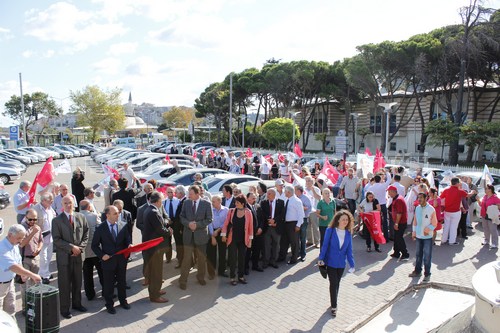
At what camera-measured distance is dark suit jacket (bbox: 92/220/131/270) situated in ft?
21.6

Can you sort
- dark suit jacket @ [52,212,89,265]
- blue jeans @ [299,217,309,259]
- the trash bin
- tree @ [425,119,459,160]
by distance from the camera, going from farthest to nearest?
tree @ [425,119,459,160]
blue jeans @ [299,217,309,259]
dark suit jacket @ [52,212,89,265]
the trash bin

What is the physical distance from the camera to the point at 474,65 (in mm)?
32406

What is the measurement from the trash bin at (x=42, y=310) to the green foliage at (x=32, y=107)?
7152 centimetres

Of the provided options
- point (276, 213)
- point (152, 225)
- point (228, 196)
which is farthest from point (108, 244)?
point (276, 213)

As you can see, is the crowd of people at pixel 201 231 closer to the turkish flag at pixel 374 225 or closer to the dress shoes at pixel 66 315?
the dress shoes at pixel 66 315

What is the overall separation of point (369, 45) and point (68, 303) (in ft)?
114

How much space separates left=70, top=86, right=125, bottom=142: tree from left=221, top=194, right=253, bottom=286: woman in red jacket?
190 ft

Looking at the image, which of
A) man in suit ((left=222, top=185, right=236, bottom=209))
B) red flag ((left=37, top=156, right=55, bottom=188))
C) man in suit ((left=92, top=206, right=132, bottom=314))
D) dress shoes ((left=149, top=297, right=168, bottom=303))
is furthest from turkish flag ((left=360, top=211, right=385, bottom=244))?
red flag ((left=37, top=156, right=55, bottom=188))

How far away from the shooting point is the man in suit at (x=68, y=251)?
6492mm

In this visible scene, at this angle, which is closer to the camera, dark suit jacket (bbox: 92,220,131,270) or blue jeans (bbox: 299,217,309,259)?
dark suit jacket (bbox: 92,220,131,270)

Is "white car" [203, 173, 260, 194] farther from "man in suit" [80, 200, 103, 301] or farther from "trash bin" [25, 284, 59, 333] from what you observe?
"trash bin" [25, 284, 59, 333]

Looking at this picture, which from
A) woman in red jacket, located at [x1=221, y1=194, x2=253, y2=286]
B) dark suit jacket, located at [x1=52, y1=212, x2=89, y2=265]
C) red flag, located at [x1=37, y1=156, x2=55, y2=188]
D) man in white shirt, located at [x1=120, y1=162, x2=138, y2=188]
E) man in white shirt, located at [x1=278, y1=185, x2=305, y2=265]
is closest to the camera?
dark suit jacket, located at [x1=52, y1=212, x2=89, y2=265]

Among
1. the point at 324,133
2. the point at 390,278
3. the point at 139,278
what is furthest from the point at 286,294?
the point at 324,133

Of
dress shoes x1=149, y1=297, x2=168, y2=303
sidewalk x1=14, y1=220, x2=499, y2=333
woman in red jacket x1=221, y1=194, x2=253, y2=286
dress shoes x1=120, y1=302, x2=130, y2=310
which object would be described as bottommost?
sidewalk x1=14, y1=220, x2=499, y2=333
